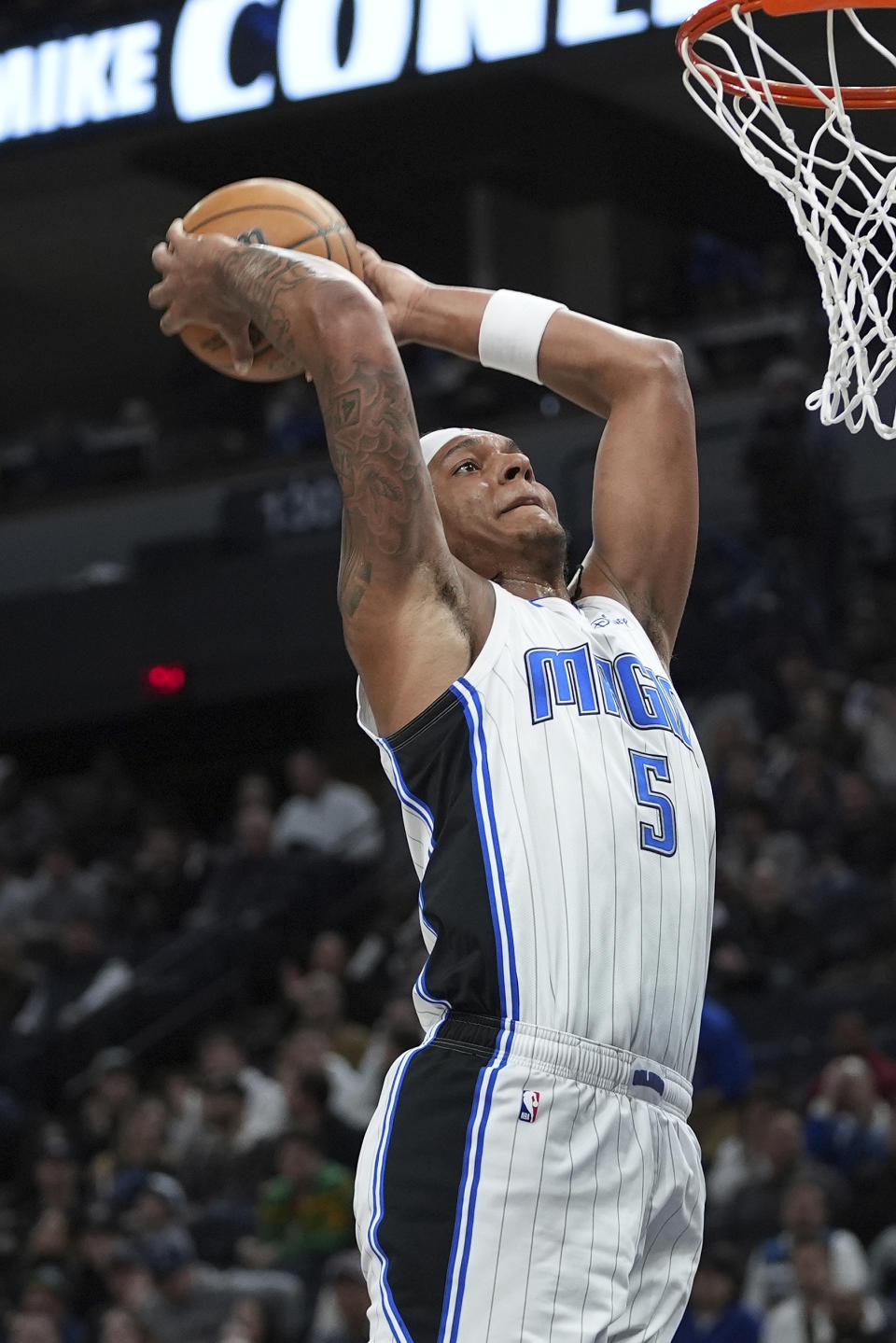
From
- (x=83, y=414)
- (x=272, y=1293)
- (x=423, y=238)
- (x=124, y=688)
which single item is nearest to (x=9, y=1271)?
(x=272, y=1293)

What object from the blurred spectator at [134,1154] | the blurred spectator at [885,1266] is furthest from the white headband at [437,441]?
the blurred spectator at [134,1154]

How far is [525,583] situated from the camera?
3.65 metres

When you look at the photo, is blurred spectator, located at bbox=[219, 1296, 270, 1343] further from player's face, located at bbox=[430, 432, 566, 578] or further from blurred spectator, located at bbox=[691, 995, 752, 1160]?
player's face, located at bbox=[430, 432, 566, 578]

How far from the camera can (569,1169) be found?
9.90 ft

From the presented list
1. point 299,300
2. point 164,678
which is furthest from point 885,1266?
point 164,678

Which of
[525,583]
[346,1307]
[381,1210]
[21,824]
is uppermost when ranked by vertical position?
[525,583]

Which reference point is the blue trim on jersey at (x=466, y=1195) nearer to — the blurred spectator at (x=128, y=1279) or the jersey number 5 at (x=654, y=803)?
the jersey number 5 at (x=654, y=803)

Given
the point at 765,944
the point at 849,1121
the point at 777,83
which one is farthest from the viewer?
the point at 765,944

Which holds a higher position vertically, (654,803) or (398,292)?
(398,292)

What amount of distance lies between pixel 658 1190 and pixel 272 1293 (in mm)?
6097

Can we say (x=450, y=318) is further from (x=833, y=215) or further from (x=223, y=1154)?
(x=223, y=1154)

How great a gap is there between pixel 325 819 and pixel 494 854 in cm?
1007

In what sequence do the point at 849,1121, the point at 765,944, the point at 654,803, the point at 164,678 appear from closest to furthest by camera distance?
1. the point at 654,803
2. the point at 849,1121
3. the point at 765,944
4. the point at 164,678

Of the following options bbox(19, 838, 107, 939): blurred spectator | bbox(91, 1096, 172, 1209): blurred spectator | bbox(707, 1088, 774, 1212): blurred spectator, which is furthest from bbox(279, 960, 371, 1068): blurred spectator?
bbox(19, 838, 107, 939): blurred spectator
